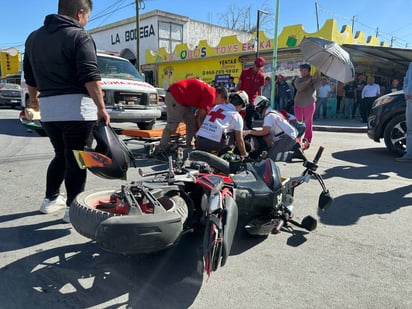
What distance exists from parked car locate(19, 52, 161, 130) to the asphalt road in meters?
4.36

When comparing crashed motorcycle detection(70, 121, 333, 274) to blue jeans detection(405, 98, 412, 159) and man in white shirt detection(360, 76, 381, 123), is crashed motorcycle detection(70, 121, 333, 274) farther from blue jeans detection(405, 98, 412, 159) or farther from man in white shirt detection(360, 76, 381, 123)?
man in white shirt detection(360, 76, 381, 123)

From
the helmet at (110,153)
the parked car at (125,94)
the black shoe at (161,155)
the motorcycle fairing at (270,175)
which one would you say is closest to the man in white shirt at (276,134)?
the black shoe at (161,155)

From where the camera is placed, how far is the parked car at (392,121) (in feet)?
21.2

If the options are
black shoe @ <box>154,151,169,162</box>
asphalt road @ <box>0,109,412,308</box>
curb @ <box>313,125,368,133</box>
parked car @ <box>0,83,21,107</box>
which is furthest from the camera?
parked car @ <box>0,83,21,107</box>

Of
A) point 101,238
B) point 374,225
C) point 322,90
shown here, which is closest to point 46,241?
point 101,238

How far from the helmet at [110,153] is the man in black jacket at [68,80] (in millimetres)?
127

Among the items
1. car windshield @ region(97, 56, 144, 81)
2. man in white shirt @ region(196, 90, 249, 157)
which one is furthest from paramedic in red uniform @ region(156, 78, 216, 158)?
car windshield @ region(97, 56, 144, 81)

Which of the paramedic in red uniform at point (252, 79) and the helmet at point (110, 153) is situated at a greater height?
the paramedic in red uniform at point (252, 79)

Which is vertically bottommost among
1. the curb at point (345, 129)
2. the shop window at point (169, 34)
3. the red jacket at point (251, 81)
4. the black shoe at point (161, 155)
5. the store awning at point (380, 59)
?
the black shoe at point (161, 155)

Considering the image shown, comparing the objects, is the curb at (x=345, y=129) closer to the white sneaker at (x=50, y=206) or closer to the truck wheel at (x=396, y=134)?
the truck wheel at (x=396, y=134)

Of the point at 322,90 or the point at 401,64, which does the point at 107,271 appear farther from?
the point at 401,64

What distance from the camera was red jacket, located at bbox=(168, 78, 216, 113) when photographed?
18.6 feet

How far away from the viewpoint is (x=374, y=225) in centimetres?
333

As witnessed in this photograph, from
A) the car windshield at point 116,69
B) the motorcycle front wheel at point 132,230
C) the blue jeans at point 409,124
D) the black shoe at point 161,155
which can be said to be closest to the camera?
the motorcycle front wheel at point 132,230
